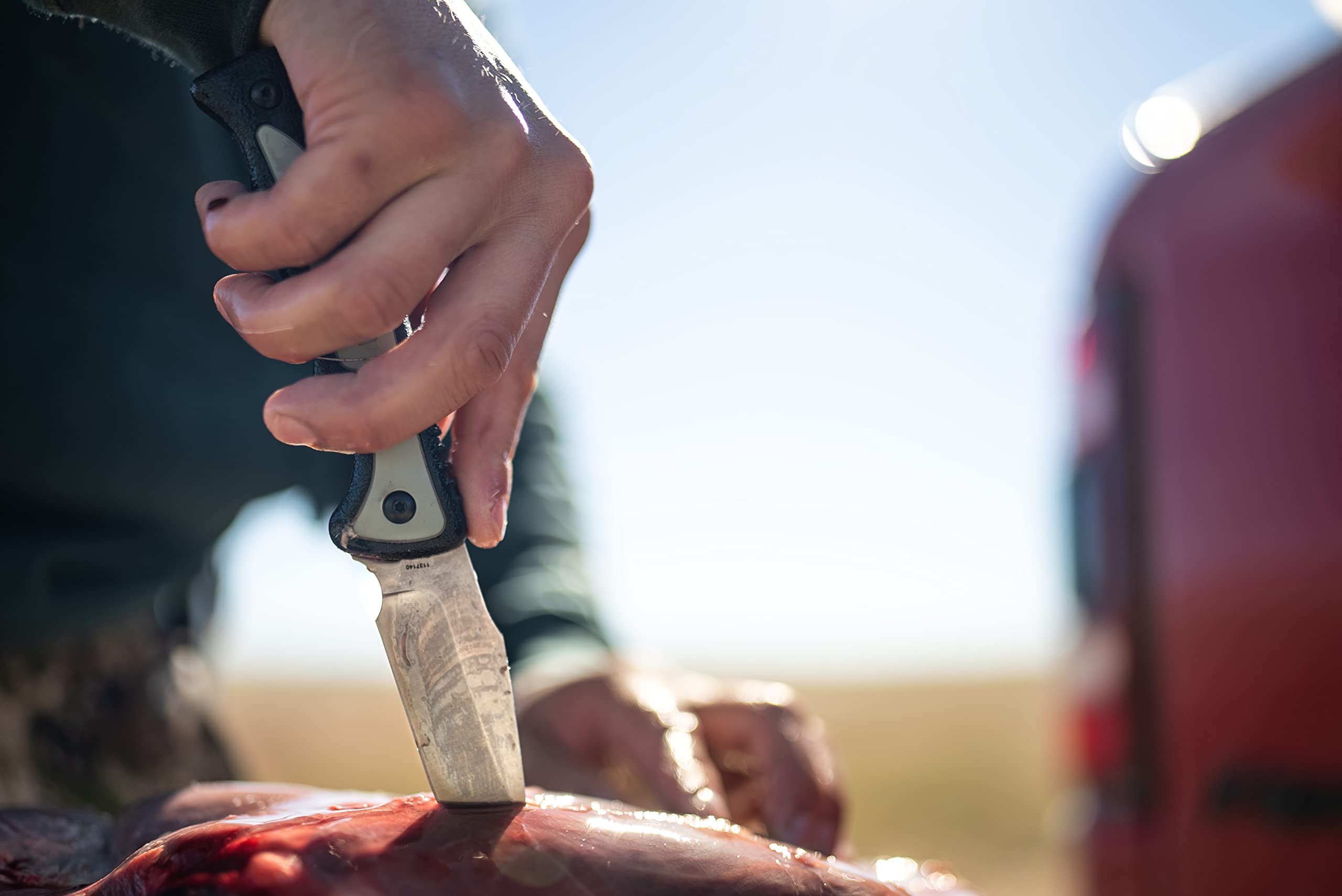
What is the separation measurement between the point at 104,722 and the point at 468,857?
1.57 m

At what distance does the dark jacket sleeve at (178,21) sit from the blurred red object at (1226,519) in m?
2.97

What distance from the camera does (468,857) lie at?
120 centimetres

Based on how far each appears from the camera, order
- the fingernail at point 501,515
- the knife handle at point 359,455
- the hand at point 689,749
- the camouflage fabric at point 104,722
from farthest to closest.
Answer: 1. the camouflage fabric at point 104,722
2. the hand at point 689,749
3. the fingernail at point 501,515
4. the knife handle at point 359,455

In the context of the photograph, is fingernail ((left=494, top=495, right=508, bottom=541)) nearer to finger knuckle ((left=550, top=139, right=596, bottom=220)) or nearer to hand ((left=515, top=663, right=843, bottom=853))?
finger knuckle ((left=550, top=139, right=596, bottom=220))

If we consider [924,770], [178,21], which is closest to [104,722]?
[178,21]

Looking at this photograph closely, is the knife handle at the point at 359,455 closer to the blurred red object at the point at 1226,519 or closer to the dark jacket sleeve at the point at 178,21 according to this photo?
the dark jacket sleeve at the point at 178,21

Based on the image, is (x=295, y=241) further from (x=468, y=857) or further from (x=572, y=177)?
(x=468, y=857)

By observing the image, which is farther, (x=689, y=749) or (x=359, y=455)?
(x=689, y=749)

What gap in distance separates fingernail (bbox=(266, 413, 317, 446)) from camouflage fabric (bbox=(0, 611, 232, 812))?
1480mm

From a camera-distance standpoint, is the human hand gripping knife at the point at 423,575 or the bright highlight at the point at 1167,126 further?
the bright highlight at the point at 1167,126

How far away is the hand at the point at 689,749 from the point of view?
1.93 m

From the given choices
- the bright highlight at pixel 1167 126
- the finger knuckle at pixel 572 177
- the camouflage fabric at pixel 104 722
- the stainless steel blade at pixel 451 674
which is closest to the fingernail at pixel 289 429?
the stainless steel blade at pixel 451 674

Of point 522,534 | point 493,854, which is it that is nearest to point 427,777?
point 493,854

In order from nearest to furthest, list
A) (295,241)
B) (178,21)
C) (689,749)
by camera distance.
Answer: (295,241) → (178,21) → (689,749)
